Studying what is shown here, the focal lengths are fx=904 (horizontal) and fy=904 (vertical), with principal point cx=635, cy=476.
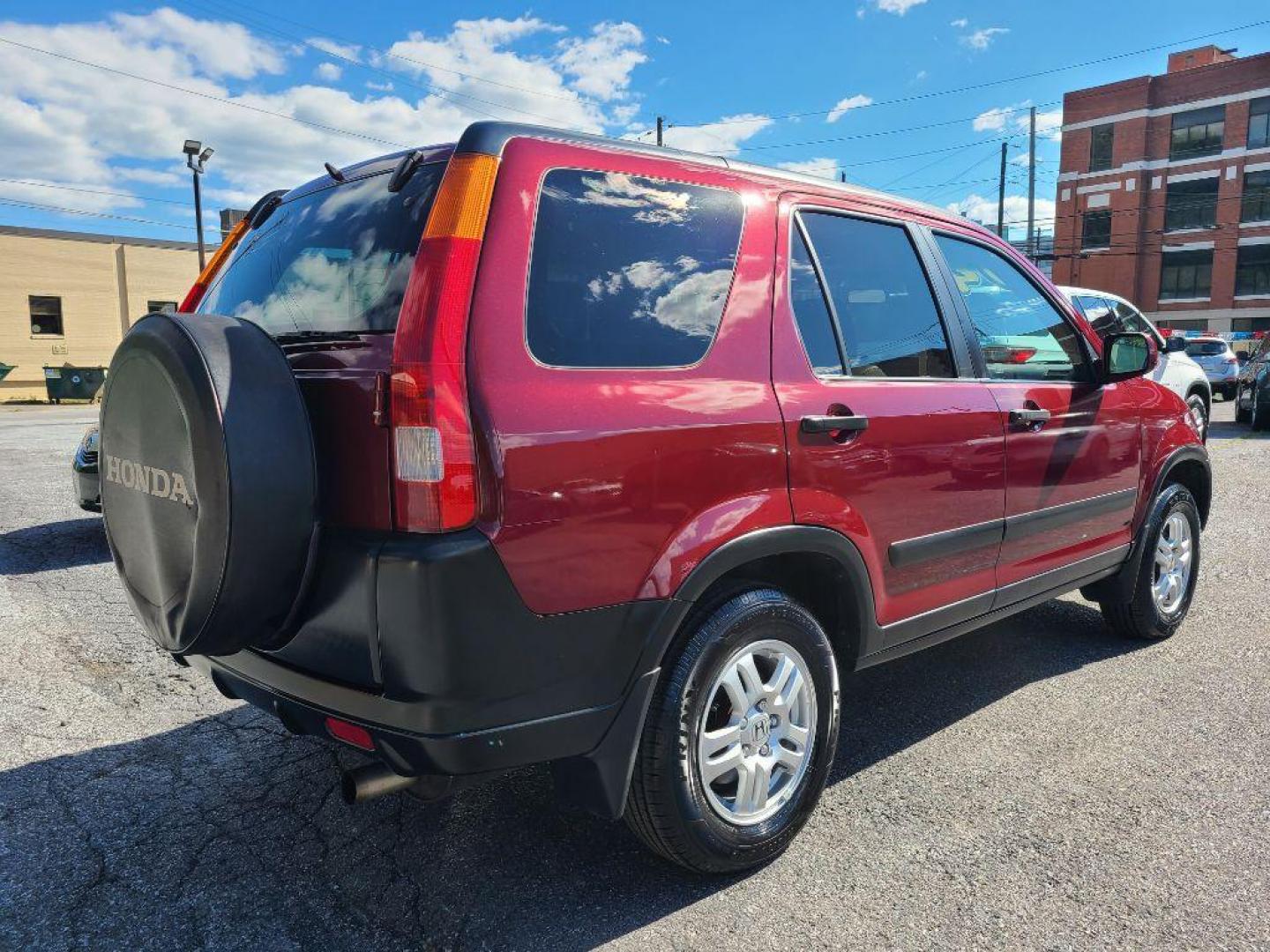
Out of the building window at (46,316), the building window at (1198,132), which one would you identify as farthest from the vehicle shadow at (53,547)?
the building window at (1198,132)

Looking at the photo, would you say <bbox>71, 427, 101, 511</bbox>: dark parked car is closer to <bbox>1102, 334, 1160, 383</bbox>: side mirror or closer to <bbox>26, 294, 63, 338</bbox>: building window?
<bbox>1102, 334, 1160, 383</bbox>: side mirror

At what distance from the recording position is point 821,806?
289 cm

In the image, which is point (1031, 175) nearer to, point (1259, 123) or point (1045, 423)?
point (1259, 123)

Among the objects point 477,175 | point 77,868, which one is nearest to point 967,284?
point 477,175

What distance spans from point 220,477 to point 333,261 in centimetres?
73

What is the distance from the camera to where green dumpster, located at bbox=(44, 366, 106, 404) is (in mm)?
30500

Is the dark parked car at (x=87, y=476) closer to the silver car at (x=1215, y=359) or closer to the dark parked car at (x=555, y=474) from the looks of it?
the dark parked car at (x=555, y=474)

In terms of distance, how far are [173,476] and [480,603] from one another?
794mm

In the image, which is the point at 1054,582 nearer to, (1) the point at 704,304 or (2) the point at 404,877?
(1) the point at 704,304

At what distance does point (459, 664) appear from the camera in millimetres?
1892

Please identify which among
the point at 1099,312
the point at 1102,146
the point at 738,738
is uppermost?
the point at 1102,146

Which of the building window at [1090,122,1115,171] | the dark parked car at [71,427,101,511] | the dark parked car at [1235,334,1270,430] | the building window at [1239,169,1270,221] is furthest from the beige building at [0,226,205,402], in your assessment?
the building window at [1239,169,1270,221]

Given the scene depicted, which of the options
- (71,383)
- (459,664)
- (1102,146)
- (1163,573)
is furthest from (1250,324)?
(459,664)

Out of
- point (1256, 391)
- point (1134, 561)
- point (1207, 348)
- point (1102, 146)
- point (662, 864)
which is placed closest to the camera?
point (662, 864)
